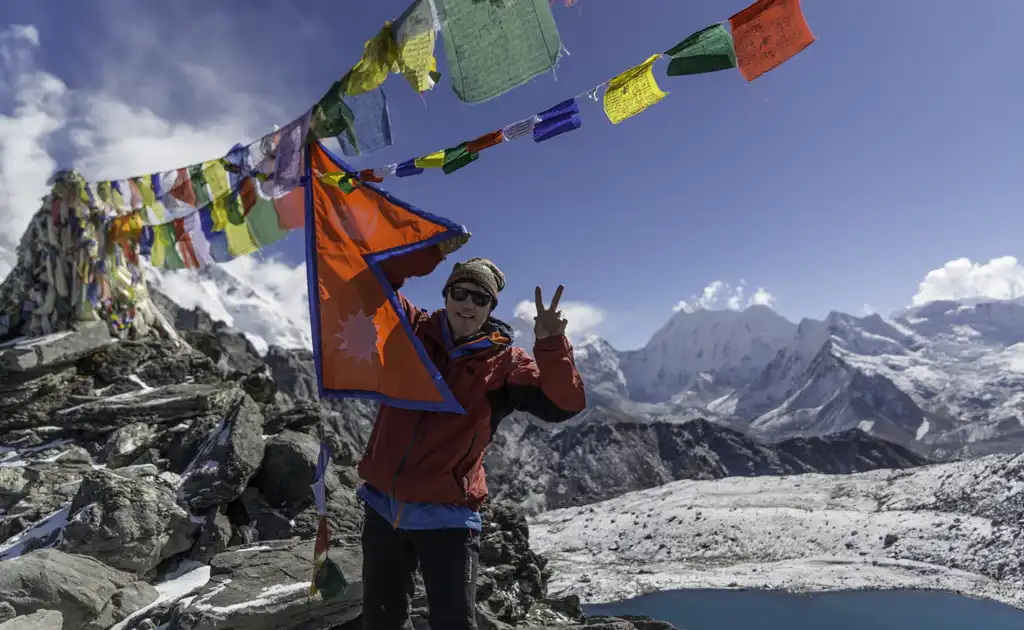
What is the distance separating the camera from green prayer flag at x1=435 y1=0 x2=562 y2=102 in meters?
4.78

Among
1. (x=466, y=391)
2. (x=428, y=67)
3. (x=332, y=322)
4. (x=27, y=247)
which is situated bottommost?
(x=466, y=391)

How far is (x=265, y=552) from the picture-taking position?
6805mm

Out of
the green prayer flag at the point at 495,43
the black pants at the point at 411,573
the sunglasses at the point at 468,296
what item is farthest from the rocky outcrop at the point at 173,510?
the green prayer flag at the point at 495,43

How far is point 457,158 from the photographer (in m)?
5.58

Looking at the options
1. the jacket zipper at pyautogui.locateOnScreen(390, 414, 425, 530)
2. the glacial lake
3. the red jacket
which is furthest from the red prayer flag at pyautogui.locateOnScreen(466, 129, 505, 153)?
the glacial lake

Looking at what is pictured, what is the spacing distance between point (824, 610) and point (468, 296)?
49066 mm

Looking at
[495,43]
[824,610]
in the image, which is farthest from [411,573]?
[824,610]

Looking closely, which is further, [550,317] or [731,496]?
[731,496]

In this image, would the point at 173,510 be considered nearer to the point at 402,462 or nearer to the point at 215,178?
the point at 402,462

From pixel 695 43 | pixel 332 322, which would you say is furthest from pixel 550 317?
pixel 695 43

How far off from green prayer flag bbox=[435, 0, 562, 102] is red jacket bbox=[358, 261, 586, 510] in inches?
96.0

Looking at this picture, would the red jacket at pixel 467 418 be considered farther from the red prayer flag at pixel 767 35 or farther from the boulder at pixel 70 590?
the boulder at pixel 70 590

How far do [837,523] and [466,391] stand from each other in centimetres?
7140

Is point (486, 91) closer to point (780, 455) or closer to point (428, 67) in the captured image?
point (428, 67)
